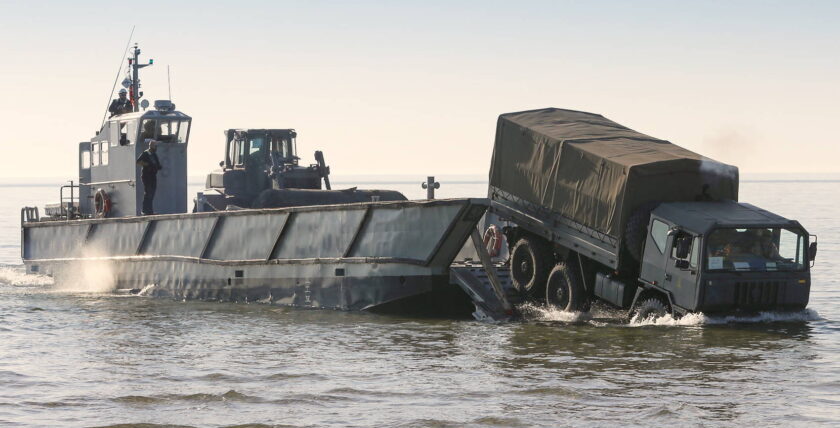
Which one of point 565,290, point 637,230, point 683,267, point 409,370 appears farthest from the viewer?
point 565,290

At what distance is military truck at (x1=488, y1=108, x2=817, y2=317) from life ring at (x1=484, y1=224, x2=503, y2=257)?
2.47 m

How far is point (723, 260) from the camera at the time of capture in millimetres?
17406

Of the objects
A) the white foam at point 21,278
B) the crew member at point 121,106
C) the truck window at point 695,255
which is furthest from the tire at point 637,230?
the white foam at point 21,278

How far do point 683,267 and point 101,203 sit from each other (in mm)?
15537

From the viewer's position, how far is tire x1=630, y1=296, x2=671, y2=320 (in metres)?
18.0

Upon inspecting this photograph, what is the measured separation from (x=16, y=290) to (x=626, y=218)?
16.9m

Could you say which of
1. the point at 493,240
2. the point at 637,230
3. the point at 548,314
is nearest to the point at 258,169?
the point at 493,240

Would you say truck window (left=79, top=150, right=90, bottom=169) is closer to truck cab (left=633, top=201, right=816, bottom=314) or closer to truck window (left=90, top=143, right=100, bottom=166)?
truck window (left=90, top=143, right=100, bottom=166)

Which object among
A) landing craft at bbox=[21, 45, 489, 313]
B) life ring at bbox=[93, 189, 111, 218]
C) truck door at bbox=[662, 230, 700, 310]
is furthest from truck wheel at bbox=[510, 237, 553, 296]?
life ring at bbox=[93, 189, 111, 218]

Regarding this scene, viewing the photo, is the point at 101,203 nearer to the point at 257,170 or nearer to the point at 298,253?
the point at 257,170

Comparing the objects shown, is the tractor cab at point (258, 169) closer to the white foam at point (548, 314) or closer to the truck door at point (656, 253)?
the white foam at point (548, 314)

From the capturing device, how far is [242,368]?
1552 cm

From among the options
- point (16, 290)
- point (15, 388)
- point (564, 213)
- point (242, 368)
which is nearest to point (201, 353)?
point (242, 368)

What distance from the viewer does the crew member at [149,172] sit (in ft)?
81.6
